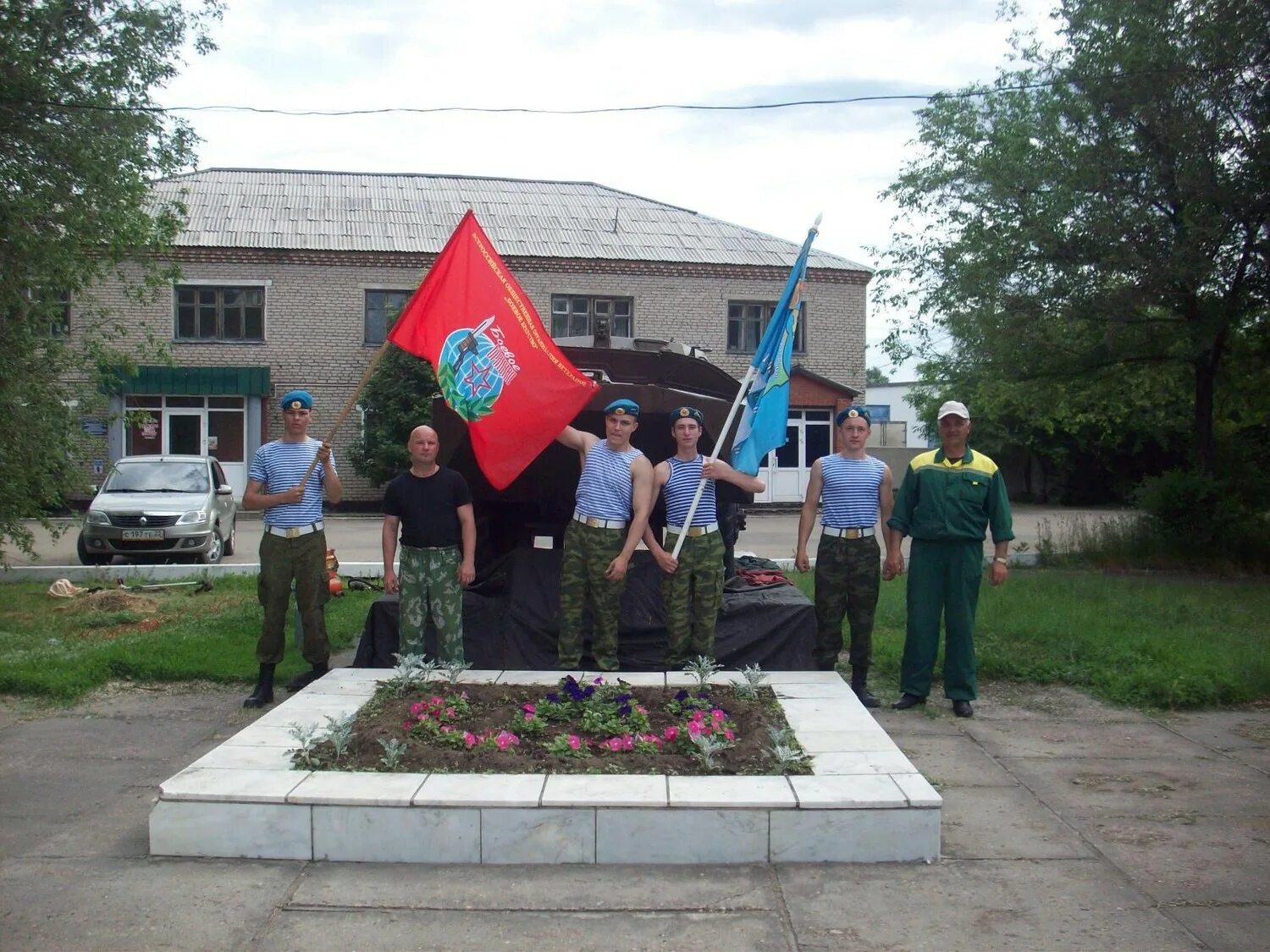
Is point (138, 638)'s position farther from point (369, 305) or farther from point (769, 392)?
point (369, 305)

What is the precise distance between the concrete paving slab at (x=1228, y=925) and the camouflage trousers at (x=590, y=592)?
3.69 m

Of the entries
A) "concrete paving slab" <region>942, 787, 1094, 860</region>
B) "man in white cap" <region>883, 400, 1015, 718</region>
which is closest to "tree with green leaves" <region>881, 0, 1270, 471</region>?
"man in white cap" <region>883, 400, 1015, 718</region>

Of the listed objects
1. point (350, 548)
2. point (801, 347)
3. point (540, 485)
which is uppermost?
point (801, 347)

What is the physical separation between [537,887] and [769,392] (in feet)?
12.9

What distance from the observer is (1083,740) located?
6750 millimetres

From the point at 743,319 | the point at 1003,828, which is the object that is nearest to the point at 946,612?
the point at 1003,828

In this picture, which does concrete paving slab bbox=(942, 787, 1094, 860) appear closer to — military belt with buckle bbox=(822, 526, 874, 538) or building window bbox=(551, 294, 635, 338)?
military belt with buckle bbox=(822, 526, 874, 538)

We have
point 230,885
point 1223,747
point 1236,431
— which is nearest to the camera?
point 230,885

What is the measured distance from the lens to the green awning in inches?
1126

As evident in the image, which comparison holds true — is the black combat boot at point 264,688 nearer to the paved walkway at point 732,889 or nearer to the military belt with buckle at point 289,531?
the military belt with buckle at point 289,531

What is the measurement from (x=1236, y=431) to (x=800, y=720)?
13942 mm

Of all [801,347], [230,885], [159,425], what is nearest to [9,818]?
[230,885]

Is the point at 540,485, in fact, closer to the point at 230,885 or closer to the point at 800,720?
the point at 800,720

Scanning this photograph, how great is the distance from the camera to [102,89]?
11828 mm
